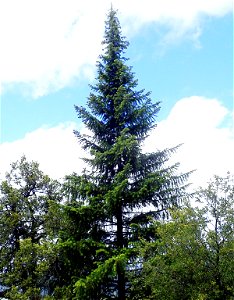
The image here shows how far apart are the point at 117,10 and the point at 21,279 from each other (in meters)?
17.2

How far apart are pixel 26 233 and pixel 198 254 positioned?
15.4 metres

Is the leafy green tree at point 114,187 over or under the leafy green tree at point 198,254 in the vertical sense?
over

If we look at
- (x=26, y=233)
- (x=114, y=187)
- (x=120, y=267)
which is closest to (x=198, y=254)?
(x=120, y=267)

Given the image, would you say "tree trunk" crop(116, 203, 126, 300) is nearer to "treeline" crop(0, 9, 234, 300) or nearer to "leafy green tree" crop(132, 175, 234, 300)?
"treeline" crop(0, 9, 234, 300)

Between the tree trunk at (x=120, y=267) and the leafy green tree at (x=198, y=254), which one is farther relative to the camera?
the tree trunk at (x=120, y=267)

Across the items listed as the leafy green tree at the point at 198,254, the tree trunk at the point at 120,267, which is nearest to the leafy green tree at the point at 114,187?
the tree trunk at the point at 120,267

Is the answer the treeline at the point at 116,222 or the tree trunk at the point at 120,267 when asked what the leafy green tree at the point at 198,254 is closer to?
the treeline at the point at 116,222

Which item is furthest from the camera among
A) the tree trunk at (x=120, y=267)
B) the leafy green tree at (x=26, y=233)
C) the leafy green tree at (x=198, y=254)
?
the leafy green tree at (x=26, y=233)

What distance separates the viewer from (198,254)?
13.3 metres

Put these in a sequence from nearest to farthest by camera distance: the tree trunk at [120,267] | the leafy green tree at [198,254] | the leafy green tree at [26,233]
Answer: the leafy green tree at [198,254] → the tree trunk at [120,267] → the leafy green tree at [26,233]

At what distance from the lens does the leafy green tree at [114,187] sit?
18625 millimetres

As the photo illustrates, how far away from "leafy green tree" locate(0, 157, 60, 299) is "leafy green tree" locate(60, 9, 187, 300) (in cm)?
279

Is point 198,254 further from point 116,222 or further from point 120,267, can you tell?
point 116,222

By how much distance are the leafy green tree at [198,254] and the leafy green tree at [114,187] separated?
3302 mm
